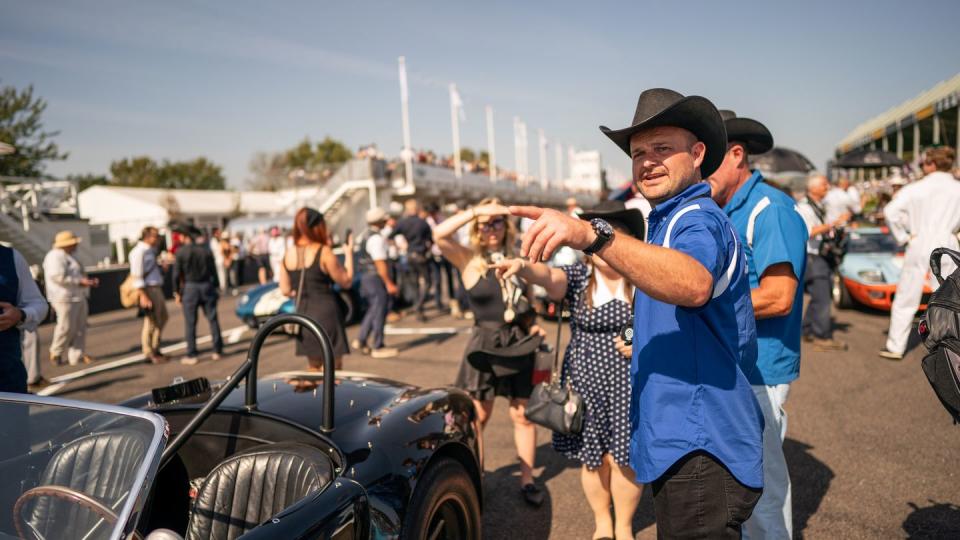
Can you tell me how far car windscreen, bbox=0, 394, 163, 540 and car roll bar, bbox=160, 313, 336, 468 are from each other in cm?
32

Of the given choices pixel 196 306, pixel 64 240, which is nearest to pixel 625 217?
pixel 196 306

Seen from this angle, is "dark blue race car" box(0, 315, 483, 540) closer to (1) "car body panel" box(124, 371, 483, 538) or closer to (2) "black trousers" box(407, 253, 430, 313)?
(1) "car body panel" box(124, 371, 483, 538)

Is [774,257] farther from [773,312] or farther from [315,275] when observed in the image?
[315,275]

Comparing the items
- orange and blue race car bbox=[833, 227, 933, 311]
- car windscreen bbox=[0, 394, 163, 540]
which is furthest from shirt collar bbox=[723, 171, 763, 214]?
orange and blue race car bbox=[833, 227, 933, 311]

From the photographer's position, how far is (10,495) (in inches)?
63.3

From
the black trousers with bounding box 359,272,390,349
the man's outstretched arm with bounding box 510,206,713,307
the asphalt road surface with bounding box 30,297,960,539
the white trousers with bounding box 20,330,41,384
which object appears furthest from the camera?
the black trousers with bounding box 359,272,390,349

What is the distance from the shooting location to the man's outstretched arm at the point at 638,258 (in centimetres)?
147

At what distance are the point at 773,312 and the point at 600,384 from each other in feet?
3.09

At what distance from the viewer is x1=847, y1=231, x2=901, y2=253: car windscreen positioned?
9336mm

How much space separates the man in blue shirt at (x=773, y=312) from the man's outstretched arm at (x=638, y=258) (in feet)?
3.39

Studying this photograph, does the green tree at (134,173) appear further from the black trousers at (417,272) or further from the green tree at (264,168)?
the black trousers at (417,272)

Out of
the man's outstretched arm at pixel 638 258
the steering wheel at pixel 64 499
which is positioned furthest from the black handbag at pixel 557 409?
the steering wheel at pixel 64 499

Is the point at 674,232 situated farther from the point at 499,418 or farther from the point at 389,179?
the point at 389,179

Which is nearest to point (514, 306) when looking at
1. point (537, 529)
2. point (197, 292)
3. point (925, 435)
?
point (537, 529)
